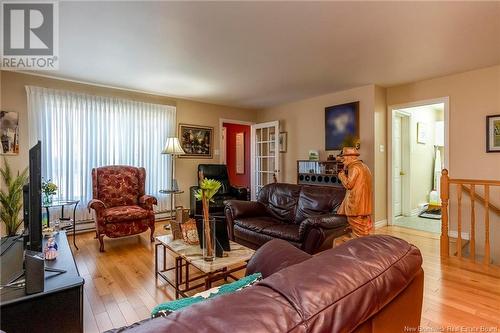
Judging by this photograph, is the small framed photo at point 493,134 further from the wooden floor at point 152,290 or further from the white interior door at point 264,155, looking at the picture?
the white interior door at point 264,155

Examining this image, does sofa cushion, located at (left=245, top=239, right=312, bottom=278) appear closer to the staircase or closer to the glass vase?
the glass vase

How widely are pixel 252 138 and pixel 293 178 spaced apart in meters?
1.34

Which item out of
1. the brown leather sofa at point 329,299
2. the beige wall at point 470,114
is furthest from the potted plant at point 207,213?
the beige wall at point 470,114

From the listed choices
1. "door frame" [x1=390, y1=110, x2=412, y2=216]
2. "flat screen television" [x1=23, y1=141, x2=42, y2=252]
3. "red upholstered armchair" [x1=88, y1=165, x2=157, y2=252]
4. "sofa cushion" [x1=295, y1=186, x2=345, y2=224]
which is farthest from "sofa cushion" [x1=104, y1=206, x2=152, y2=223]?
"door frame" [x1=390, y1=110, x2=412, y2=216]

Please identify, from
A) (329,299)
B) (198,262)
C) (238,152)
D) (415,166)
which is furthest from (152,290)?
(415,166)

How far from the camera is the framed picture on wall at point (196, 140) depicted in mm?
5258

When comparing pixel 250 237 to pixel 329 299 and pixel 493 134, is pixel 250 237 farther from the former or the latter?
pixel 493 134

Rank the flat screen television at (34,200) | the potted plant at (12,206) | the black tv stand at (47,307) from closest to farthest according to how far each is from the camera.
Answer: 1. the black tv stand at (47,307)
2. the flat screen television at (34,200)
3. the potted plant at (12,206)

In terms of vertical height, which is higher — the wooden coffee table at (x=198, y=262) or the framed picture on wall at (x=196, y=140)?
the framed picture on wall at (x=196, y=140)

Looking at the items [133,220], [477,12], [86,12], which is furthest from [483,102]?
[133,220]

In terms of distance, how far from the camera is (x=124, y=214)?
3.42 m

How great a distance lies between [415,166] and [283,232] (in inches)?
167

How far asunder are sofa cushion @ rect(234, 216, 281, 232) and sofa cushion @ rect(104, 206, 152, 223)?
1.33 meters

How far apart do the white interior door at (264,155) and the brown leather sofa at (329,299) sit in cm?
455
